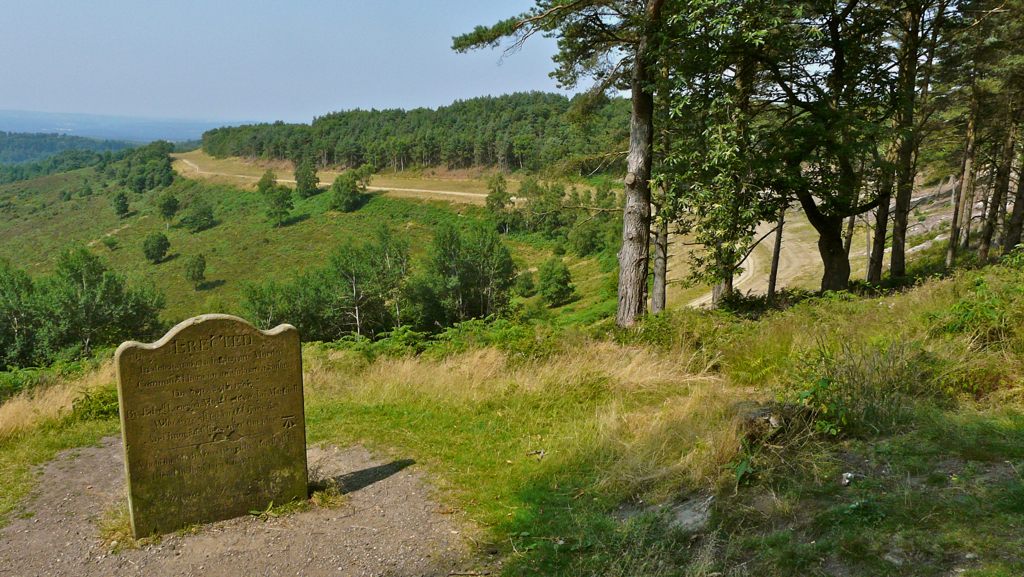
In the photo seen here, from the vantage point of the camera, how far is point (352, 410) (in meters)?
8.21

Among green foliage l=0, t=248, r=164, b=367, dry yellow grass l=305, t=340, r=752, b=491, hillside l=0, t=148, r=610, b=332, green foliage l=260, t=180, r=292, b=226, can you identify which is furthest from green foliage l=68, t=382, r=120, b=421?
green foliage l=260, t=180, r=292, b=226

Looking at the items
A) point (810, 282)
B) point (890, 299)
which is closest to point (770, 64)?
point (890, 299)

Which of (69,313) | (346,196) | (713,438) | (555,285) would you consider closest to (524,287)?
(555,285)

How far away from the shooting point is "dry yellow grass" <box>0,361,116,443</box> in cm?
746

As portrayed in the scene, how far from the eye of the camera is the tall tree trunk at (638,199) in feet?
38.9

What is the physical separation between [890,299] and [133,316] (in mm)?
51424

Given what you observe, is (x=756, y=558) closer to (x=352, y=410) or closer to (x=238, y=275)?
(x=352, y=410)

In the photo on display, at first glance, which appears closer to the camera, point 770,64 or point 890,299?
point 890,299

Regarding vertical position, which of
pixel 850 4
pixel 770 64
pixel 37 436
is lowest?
pixel 37 436

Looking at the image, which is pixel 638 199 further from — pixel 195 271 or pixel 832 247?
pixel 195 271

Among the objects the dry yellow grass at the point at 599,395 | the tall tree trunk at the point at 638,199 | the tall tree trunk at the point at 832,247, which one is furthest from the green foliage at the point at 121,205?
the tall tree trunk at the point at 832,247

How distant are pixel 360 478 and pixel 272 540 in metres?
1.26

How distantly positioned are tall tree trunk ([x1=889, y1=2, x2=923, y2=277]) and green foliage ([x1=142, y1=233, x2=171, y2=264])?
9510 cm

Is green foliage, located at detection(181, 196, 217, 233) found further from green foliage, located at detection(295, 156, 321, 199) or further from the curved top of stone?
the curved top of stone
